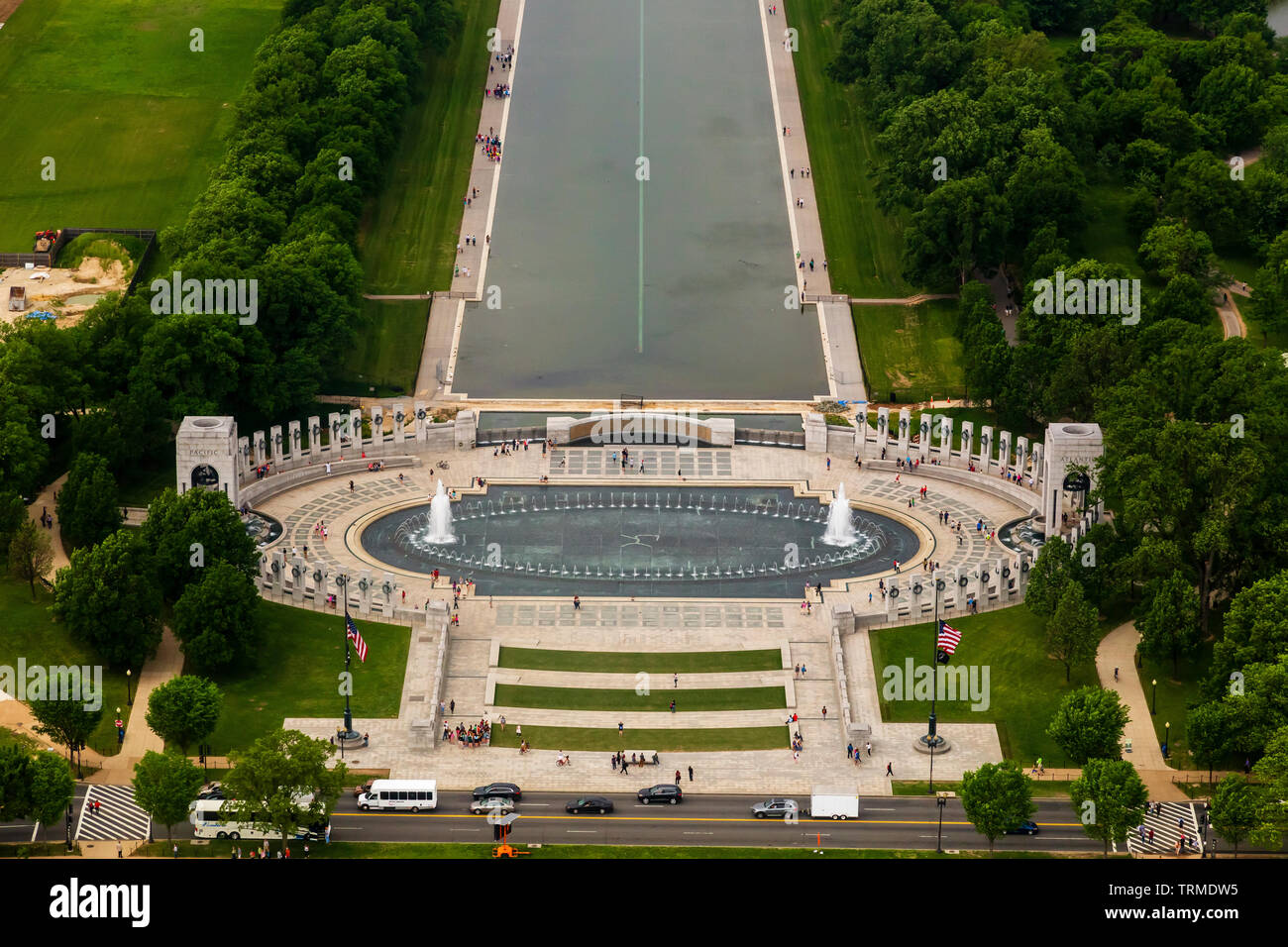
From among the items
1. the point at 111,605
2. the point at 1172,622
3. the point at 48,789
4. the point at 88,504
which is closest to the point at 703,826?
the point at 1172,622

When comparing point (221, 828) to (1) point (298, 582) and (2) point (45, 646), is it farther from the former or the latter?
(1) point (298, 582)

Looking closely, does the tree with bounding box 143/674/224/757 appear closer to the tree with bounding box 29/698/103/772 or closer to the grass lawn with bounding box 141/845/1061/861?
the tree with bounding box 29/698/103/772

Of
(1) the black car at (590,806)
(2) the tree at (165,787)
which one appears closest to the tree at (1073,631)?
(1) the black car at (590,806)

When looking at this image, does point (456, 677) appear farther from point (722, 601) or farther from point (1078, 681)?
point (1078, 681)

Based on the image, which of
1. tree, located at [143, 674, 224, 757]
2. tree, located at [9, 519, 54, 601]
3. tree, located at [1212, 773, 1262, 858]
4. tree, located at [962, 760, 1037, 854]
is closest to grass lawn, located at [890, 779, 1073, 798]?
tree, located at [962, 760, 1037, 854]

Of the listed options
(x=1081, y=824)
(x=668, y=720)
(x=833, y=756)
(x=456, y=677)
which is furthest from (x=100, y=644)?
(x=1081, y=824)

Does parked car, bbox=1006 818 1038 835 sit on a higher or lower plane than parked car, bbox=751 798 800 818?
lower
